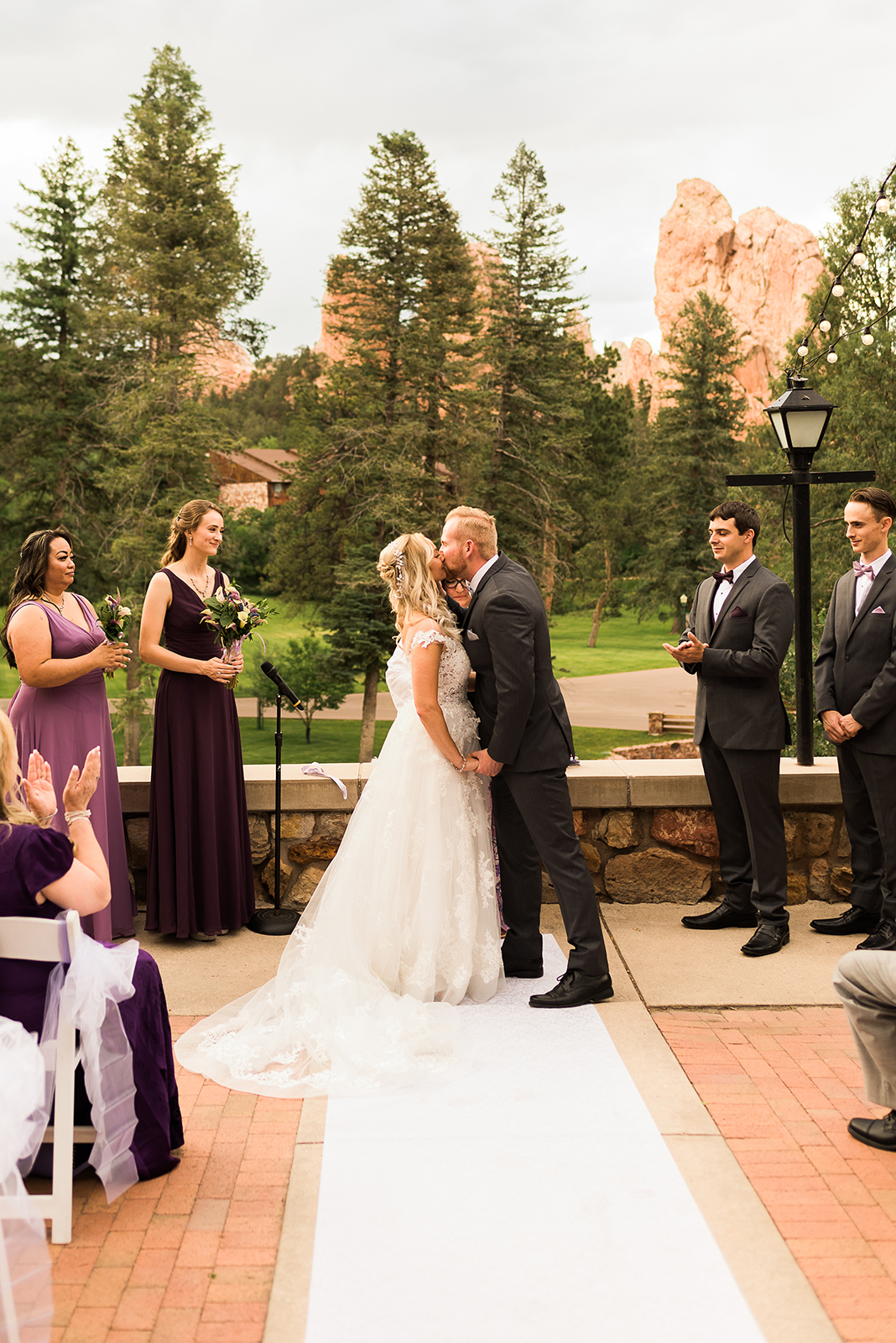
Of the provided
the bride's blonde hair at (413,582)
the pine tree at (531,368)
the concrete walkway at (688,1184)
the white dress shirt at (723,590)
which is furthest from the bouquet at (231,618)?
the pine tree at (531,368)

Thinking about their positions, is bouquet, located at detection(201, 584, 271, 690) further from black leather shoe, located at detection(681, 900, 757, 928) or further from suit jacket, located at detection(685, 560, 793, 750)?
black leather shoe, located at detection(681, 900, 757, 928)

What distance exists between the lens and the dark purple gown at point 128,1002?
108 inches

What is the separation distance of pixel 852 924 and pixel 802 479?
91.1 inches

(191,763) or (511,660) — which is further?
(191,763)

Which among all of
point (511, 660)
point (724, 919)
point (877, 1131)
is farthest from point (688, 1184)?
point (724, 919)

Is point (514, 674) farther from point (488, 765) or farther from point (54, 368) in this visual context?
point (54, 368)

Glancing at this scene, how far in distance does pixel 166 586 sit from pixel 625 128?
72.7 m

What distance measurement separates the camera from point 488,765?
445 cm

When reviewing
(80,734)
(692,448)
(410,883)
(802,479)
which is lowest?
(410,883)

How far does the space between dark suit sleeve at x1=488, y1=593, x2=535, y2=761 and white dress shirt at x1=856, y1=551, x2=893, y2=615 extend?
1750 millimetres

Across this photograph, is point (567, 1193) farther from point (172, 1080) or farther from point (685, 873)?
point (685, 873)

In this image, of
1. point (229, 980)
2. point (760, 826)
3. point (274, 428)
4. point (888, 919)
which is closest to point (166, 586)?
point (229, 980)

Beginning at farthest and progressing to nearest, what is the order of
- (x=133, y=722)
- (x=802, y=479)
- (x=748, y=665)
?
(x=133, y=722) < (x=802, y=479) < (x=748, y=665)

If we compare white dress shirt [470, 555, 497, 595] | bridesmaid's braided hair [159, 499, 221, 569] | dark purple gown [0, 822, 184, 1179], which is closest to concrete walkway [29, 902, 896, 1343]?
dark purple gown [0, 822, 184, 1179]
